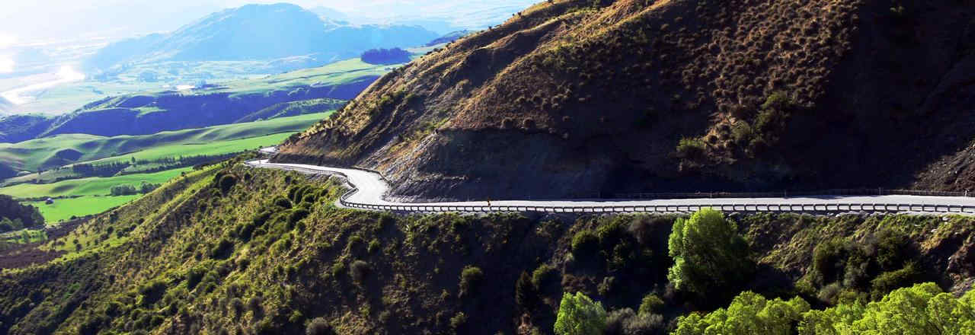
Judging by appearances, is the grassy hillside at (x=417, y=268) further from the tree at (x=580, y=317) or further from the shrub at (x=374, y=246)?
the tree at (x=580, y=317)

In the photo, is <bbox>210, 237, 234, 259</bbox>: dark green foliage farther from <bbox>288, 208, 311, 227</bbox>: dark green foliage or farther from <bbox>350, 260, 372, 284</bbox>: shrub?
<bbox>350, 260, 372, 284</bbox>: shrub

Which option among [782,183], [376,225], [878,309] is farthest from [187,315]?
[878,309]

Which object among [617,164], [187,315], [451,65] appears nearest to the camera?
[617,164]

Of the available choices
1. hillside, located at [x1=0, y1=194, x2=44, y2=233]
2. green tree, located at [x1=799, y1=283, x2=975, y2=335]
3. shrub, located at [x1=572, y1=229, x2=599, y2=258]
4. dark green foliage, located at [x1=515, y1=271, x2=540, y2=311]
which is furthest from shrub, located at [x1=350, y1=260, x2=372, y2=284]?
hillside, located at [x1=0, y1=194, x2=44, y2=233]

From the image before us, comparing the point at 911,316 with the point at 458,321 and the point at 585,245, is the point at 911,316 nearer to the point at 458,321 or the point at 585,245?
the point at 585,245

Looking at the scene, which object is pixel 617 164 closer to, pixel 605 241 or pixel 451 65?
pixel 605 241
